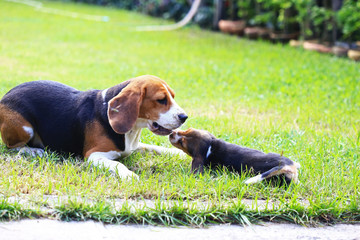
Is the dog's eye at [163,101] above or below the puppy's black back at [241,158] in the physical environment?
above

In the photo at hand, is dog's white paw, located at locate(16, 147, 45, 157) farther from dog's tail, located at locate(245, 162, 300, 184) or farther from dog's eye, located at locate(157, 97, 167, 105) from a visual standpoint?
dog's tail, located at locate(245, 162, 300, 184)

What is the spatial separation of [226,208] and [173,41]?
34.8ft

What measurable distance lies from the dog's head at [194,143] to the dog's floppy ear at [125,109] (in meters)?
0.58

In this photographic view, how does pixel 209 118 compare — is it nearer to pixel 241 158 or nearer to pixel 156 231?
pixel 241 158

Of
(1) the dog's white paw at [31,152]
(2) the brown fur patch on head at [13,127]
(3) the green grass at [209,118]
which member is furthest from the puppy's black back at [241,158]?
(2) the brown fur patch on head at [13,127]

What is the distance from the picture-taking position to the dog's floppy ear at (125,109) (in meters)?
4.17

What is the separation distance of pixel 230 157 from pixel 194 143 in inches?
14.3

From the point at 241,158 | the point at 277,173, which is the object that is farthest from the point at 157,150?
the point at 277,173

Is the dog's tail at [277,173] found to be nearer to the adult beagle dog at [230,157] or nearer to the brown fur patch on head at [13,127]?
the adult beagle dog at [230,157]

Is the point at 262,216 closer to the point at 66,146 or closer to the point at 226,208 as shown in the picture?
the point at 226,208

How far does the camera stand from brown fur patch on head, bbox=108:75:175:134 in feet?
13.7

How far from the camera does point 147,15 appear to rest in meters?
21.0

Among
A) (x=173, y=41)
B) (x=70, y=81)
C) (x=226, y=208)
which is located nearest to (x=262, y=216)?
(x=226, y=208)

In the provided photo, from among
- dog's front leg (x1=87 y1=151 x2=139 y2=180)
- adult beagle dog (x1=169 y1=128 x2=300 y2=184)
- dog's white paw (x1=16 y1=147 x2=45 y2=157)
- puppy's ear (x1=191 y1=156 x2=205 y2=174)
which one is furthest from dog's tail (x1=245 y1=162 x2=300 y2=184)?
dog's white paw (x1=16 y1=147 x2=45 y2=157)
